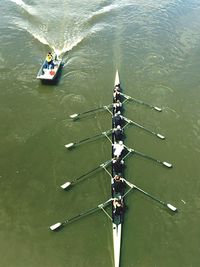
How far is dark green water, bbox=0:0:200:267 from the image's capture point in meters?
19.5

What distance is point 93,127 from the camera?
2641 cm

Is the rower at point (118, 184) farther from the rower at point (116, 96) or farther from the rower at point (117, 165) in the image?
the rower at point (116, 96)

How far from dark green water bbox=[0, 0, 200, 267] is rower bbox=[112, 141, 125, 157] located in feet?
2.59

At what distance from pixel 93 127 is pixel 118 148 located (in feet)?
11.2

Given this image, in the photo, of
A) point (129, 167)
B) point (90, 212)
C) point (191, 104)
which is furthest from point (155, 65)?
point (90, 212)

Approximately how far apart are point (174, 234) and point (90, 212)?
4.88m

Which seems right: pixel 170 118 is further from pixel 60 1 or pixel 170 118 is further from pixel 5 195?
pixel 60 1

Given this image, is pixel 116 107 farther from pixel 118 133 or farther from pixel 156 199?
pixel 156 199

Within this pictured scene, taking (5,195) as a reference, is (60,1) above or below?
above

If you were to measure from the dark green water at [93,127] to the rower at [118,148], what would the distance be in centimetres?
79

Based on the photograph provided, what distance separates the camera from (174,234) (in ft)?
65.8

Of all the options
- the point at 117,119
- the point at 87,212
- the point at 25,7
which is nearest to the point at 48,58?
the point at 117,119

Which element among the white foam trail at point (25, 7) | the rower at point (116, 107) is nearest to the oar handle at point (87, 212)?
the rower at point (116, 107)

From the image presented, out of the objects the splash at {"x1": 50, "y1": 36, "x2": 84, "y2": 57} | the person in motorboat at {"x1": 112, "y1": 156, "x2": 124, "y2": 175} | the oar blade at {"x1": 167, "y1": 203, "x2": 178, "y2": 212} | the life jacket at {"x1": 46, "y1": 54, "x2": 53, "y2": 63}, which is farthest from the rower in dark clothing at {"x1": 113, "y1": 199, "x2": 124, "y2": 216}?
the splash at {"x1": 50, "y1": 36, "x2": 84, "y2": 57}
